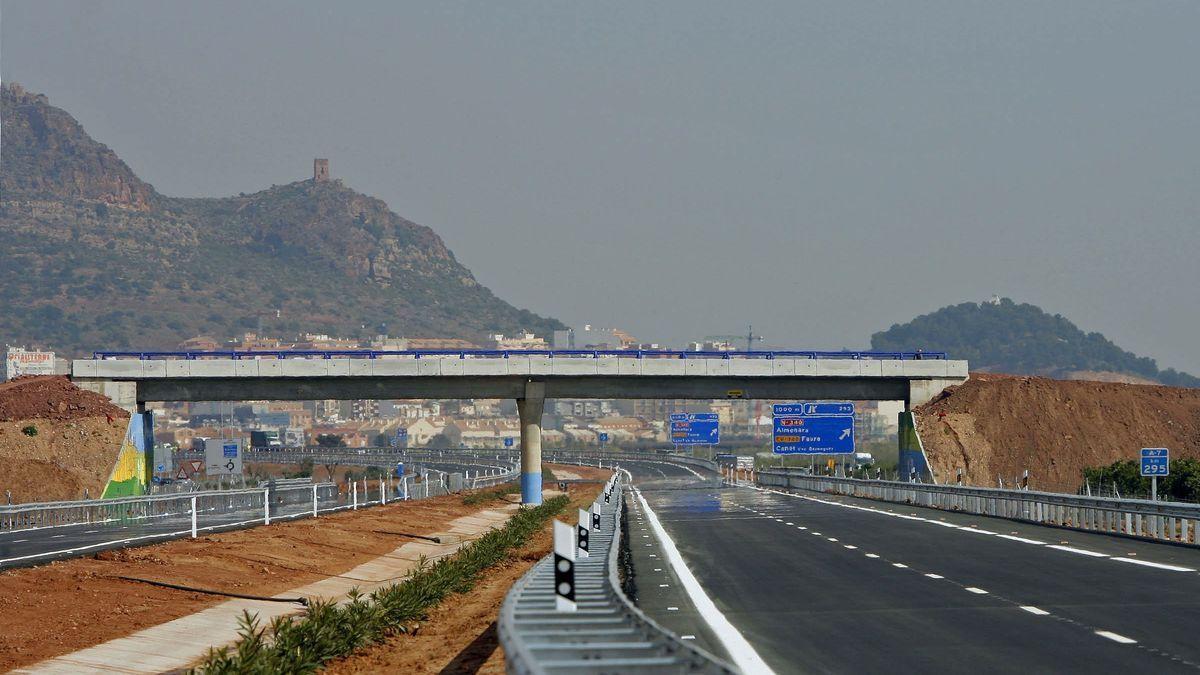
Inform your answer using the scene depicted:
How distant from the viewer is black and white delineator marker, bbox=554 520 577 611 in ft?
43.3

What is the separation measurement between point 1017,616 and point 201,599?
12478mm

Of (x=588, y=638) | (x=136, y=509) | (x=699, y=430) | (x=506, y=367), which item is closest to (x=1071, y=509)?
(x=136, y=509)

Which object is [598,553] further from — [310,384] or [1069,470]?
[1069,470]

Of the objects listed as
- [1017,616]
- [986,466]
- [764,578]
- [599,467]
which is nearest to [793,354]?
[986,466]

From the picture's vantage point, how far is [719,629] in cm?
1831

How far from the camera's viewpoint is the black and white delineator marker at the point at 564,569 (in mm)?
13211

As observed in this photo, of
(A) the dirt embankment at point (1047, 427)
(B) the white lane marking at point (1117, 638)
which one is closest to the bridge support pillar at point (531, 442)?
(A) the dirt embankment at point (1047, 427)

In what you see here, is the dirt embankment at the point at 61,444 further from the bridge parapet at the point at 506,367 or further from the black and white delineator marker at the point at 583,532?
the black and white delineator marker at the point at 583,532

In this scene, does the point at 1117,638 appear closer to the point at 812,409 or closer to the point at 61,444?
the point at 61,444

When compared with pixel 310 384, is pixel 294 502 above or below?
below

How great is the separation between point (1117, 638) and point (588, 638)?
23.8 ft

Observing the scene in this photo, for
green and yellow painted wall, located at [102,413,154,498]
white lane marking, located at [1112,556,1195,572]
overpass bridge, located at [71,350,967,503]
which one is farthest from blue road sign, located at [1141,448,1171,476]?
green and yellow painted wall, located at [102,413,154,498]

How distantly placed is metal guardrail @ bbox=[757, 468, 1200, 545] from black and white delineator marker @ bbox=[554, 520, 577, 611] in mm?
22427

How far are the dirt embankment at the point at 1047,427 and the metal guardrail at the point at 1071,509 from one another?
1515 cm
